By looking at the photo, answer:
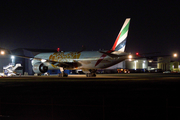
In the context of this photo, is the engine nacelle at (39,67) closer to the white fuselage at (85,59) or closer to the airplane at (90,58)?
the airplane at (90,58)

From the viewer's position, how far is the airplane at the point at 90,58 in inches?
1353

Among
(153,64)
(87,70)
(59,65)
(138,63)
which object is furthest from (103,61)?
(153,64)

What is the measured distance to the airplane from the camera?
113 feet

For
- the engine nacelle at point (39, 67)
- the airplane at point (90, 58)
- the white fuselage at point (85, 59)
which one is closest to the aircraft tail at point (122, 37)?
the airplane at point (90, 58)

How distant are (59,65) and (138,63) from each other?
67172 mm

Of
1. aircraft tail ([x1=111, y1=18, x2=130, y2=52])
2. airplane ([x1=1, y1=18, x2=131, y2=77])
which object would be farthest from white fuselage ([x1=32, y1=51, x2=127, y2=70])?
aircraft tail ([x1=111, y1=18, x2=130, y2=52])

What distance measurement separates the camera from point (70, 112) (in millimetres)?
10391

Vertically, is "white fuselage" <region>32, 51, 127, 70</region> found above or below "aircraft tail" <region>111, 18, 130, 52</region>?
below

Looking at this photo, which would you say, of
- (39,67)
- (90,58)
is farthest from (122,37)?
(39,67)

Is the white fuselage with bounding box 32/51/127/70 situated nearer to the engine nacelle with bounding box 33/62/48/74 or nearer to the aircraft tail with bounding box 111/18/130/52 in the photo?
the engine nacelle with bounding box 33/62/48/74

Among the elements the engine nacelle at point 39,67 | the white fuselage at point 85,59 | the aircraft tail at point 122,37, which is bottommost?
the engine nacelle at point 39,67

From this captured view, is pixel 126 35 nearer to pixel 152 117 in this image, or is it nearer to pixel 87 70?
pixel 87 70

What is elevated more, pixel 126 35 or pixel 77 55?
pixel 126 35

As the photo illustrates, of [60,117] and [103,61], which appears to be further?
[103,61]
